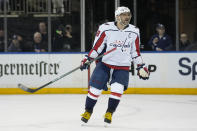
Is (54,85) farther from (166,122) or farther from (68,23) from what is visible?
(166,122)

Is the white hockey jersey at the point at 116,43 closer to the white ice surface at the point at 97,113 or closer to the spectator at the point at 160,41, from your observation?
the white ice surface at the point at 97,113

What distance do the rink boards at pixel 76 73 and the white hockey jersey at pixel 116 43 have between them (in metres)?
4.58

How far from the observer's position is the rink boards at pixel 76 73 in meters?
10.9

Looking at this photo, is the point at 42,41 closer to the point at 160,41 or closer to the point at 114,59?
the point at 160,41

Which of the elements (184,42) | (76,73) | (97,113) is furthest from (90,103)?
(184,42)

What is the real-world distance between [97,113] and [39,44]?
4.10 metres

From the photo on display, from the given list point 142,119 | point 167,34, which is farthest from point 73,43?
point 142,119

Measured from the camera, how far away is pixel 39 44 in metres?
11.5

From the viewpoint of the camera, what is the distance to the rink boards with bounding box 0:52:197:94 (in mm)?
10875

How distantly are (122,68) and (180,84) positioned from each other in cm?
467

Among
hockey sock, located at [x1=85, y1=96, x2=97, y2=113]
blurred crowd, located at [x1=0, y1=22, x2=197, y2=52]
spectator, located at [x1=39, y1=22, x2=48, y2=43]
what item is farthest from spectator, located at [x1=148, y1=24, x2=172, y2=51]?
hockey sock, located at [x1=85, y1=96, x2=97, y2=113]

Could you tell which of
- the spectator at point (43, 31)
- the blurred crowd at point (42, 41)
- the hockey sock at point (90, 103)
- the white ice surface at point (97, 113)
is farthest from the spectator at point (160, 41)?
the hockey sock at point (90, 103)

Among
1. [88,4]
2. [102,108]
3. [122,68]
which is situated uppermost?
[88,4]

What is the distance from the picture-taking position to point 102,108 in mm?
8375
